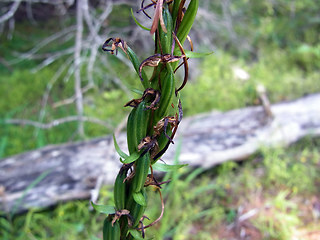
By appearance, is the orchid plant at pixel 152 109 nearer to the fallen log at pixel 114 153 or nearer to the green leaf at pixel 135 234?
the green leaf at pixel 135 234

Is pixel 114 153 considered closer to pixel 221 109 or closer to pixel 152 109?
pixel 221 109

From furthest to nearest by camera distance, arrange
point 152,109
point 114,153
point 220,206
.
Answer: point 114,153 → point 220,206 → point 152,109

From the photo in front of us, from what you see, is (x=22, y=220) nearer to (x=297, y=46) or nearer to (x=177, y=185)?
(x=177, y=185)

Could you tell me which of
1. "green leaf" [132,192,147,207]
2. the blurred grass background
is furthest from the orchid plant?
the blurred grass background

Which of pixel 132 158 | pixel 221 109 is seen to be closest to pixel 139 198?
pixel 132 158

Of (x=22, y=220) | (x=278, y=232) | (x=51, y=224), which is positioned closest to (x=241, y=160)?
(x=278, y=232)

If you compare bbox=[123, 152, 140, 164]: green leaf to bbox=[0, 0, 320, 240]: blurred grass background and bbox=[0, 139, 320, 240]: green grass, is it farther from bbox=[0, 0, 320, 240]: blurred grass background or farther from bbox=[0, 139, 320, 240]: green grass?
bbox=[0, 139, 320, 240]: green grass

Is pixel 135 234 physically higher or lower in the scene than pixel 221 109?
higher
